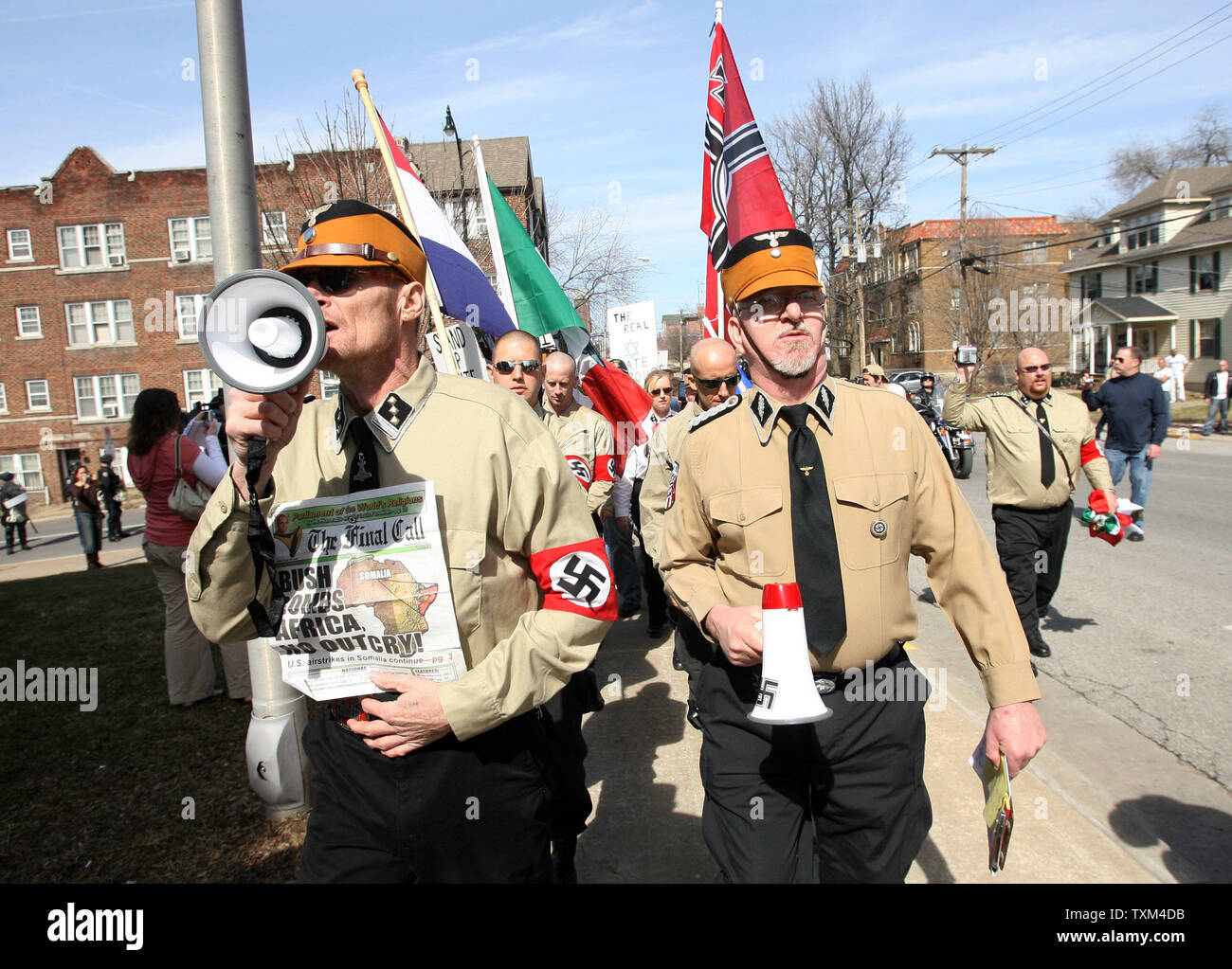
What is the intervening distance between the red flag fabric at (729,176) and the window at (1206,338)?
1826 inches

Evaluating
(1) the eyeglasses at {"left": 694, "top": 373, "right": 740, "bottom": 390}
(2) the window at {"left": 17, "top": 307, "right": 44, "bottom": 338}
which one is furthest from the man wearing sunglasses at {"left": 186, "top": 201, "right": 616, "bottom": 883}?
(2) the window at {"left": 17, "top": 307, "right": 44, "bottom": 338}

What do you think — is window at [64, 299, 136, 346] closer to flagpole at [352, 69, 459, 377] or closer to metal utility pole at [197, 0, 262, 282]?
flagpole at [352, 69, 459, 377]

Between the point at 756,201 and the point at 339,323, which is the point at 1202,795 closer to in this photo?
the point at 756,201

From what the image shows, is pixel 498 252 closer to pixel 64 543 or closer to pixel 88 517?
pixel 88 517

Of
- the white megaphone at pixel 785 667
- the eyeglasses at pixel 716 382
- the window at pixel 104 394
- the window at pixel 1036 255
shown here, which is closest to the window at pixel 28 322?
the window at pixel 104 394

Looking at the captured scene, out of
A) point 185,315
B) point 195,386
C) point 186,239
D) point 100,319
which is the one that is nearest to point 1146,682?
point 195,386

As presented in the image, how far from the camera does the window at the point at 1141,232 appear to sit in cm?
4716

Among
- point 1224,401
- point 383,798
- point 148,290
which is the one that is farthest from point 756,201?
point 148,290

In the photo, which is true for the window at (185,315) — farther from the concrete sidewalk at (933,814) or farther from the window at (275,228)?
the concrete sidewalk at (933,814)

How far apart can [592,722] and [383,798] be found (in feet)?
11.5

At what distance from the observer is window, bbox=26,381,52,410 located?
37156 mm

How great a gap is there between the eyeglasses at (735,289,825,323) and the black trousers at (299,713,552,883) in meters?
1.50

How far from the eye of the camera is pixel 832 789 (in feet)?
7.91
